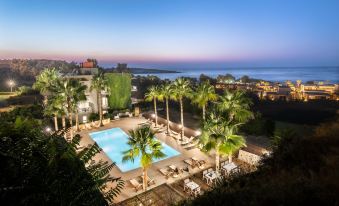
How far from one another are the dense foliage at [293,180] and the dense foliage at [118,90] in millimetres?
34245

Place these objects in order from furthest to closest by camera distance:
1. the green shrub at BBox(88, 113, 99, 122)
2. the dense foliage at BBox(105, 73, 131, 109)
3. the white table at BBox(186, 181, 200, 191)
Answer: the dense foliage at BBox(105, 73, 131, 109)
the green shrub at BBox(88, 113, 99, 122)
the white table at BBox(186, 181, 200, 191)

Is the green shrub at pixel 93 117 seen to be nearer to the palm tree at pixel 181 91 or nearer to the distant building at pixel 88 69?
the distant building at pixel 88 69

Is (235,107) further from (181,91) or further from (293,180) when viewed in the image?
(293,180)

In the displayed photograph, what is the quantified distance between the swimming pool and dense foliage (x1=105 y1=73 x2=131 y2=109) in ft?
35.4

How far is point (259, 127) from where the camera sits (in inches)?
1130

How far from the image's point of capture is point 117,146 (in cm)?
2814

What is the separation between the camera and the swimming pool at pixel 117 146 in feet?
73.7

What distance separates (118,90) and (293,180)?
126 ft

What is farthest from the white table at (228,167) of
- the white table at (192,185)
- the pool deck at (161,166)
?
the white table at (192,185)

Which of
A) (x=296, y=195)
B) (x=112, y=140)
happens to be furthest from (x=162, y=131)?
(x=296, y=195)

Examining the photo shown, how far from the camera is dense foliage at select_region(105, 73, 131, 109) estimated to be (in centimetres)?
4281

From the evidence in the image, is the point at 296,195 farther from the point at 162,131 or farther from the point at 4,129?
the point at 162,131

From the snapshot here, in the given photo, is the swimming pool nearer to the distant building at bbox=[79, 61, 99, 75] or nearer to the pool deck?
the pool deck

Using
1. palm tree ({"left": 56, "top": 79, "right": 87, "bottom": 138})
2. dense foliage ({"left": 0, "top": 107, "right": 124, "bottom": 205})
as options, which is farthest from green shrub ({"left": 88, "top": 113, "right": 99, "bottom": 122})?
dense foliage ({"left": 0, "top": 107, "right": 124, "bottom": 205})
